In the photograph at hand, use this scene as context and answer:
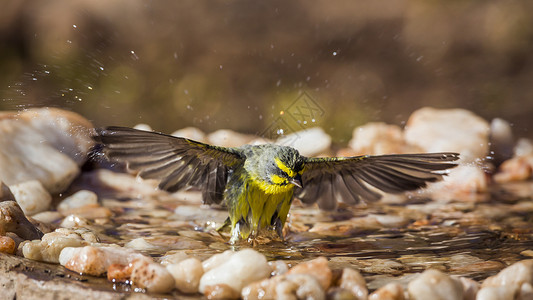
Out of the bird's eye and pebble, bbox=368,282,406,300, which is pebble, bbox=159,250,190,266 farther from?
pebble, bbox=368,282,406,300

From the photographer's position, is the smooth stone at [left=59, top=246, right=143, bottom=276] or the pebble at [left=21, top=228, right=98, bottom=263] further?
the pebble at [left=21, top=228, right=98, bottom=263]

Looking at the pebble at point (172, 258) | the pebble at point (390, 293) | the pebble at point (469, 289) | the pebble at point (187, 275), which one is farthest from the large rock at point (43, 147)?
the pebble at point (469, 289)

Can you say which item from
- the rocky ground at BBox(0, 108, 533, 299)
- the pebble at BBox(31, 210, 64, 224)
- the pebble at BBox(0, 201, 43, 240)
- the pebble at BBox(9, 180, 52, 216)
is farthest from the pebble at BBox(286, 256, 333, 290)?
the pebble at BBox(9, 180, 52, 216)

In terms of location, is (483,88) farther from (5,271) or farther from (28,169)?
(5,271)

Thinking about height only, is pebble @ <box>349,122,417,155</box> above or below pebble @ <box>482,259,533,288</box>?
above

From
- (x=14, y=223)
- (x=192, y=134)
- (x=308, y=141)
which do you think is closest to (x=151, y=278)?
(x=14, y=223)

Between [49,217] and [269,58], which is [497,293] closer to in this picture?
[49,217]
